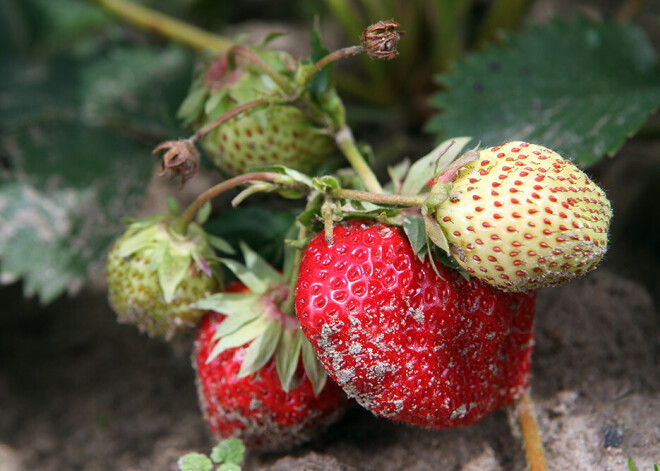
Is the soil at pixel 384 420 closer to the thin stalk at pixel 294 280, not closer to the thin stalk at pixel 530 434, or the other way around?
the thin stalk at pixel 530 434

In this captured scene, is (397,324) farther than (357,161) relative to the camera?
No

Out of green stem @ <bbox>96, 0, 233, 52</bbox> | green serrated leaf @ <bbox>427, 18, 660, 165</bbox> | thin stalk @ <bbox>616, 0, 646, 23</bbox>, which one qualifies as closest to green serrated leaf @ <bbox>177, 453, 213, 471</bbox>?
green serrated leaf @ <bbox>427, 18, 660, 165</bbox>

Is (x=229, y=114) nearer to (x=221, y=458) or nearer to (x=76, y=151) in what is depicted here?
(x=221, y=458)

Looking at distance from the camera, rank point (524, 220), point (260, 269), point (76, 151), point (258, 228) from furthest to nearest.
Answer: point (76, 151), point (258, 228), point (260, 269), point (524, 220)

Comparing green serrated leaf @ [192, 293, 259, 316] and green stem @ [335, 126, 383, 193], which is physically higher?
green stem @ [335, 126, 383, 193]

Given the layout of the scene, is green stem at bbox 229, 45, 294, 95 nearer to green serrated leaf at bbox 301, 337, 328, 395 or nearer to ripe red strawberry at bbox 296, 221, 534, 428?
ripe red strawberry at bbox 296, 221, 534, 428

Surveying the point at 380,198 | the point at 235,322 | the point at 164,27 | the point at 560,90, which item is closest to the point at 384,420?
the point at 235,322

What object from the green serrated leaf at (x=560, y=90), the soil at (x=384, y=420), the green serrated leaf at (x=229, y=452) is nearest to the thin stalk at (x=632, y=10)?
the green serrated leaf at (x=560, y=90)
